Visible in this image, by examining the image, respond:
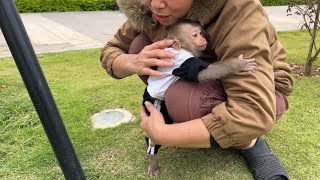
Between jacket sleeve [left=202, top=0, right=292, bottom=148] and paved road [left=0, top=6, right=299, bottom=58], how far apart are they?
448cm

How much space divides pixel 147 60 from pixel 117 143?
856 millimetres

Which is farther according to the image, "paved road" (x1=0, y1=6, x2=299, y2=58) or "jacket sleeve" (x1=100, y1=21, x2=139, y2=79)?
"paved road" (x1=0, y1=6, x2=299, y2=58)

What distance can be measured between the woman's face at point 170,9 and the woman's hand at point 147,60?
116 millimetres

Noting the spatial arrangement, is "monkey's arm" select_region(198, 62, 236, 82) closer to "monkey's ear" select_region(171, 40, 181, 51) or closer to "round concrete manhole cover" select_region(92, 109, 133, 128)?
"monkey's ear" select_region(171, 40, 181, 51)

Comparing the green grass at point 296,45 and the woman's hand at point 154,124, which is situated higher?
the woman's hand at point 154,124

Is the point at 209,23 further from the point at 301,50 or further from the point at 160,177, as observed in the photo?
the point at 301,50

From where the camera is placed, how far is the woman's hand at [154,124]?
1768 mm

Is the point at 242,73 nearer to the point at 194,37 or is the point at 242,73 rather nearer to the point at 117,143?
the point at 194,37

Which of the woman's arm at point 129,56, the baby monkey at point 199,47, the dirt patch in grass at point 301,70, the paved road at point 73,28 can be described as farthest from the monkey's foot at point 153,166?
the paved road at point 73,28

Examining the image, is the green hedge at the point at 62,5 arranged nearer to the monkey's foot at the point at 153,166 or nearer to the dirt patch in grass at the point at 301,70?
the dirt patch in grass at the point at 301,70

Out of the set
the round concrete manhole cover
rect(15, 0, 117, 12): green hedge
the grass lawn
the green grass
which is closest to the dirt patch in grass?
the green grass

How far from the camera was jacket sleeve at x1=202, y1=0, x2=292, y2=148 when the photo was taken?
1566 mm

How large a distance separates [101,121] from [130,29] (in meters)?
0.94

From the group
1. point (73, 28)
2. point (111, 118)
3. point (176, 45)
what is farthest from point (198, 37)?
point (73, 28)
